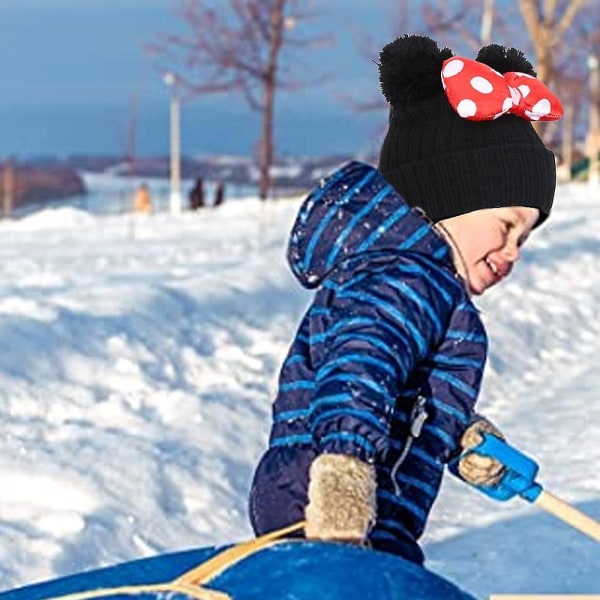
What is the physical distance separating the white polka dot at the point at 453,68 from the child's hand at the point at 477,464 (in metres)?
0.77

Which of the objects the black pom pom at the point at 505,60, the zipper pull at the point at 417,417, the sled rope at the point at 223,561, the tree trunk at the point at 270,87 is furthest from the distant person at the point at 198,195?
the sled rope at the point at 223,561

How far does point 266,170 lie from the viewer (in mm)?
30078

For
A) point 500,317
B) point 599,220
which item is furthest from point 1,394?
point 599,220

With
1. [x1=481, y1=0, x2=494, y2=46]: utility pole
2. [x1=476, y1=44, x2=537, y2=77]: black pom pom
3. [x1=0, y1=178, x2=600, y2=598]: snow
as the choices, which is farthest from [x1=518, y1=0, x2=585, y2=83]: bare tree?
[x1=476, y1=44, x2=537, y2=77]: black pom pom

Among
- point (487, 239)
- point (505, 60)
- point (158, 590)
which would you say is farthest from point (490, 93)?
point (158, 590)

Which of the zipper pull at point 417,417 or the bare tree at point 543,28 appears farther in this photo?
the bare tree at point 543,28

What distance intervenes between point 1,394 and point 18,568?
2.05 m

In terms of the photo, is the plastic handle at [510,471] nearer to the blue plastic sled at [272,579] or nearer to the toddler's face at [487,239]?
the toddler's face at [487,239]

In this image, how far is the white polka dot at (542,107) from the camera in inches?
129

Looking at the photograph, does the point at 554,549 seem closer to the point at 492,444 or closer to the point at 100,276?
the point at 492,444

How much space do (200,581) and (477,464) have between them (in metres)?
0.88

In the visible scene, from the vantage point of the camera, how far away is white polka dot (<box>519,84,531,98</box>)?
3.29m

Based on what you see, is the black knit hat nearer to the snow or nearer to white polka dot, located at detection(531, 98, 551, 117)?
white polka dot, located at detection(531, 98, 551, 117)

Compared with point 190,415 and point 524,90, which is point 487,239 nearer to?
point 524,90
